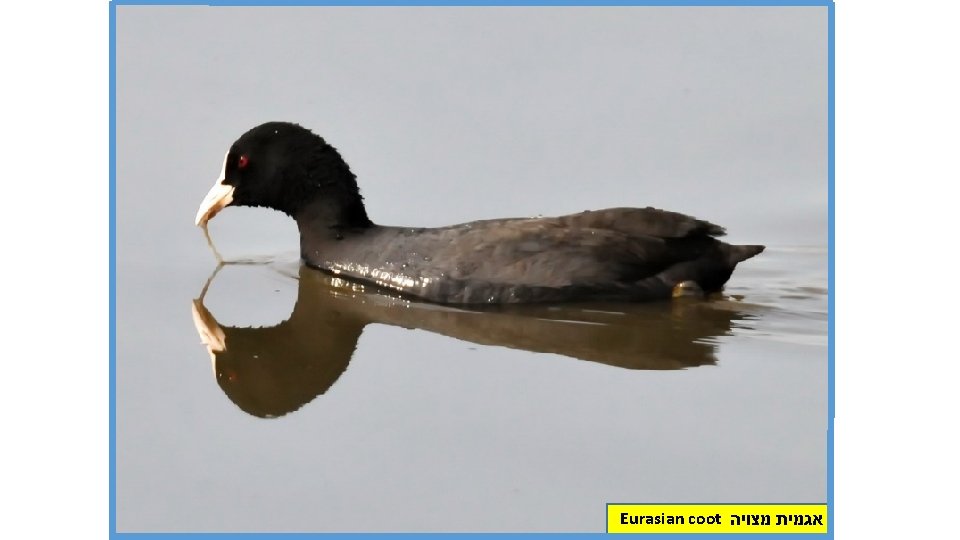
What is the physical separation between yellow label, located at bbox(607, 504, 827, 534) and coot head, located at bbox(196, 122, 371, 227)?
152 inches

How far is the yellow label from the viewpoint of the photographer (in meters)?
6.00

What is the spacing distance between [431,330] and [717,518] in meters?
2.57

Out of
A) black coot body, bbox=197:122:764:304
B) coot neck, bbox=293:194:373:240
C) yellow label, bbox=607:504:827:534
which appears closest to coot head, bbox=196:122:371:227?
coot neck, bbox=293:194:373:240

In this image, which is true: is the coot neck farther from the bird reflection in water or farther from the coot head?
the bird reflection in water

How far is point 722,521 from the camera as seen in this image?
605 centimetres

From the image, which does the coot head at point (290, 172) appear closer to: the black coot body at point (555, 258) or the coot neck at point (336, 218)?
the coot neck at point (336, 218)

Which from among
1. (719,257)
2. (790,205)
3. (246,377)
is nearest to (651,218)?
(719,257)

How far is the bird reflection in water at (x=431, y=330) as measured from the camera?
758 cm

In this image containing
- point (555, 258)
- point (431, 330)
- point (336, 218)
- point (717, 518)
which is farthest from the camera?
point (336, 218)

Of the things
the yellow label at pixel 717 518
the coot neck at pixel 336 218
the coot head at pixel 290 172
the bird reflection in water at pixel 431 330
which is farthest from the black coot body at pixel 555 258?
the yellow label at pixel 717 518

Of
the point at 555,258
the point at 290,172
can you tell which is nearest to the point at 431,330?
the point at 555,258

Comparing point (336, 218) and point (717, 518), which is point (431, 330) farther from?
point (717, 518)

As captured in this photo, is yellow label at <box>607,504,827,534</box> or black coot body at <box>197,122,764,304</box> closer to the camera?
yellow label at <box>607,504,827,534</box>

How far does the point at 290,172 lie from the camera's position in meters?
9.48
